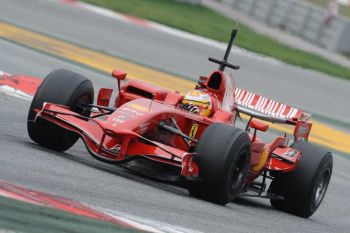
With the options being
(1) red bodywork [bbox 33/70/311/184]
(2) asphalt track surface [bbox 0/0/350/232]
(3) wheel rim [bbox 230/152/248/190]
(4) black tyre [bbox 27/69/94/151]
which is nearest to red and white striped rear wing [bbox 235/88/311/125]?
(1) red bodywork [bbox 33/70/311/184]

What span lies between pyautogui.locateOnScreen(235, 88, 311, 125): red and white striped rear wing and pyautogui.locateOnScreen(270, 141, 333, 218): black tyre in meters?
0.41

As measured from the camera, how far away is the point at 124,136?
9.10 metres

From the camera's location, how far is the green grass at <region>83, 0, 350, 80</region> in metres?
23.4

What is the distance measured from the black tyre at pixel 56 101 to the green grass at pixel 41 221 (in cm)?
303

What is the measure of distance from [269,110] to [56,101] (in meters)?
2.82

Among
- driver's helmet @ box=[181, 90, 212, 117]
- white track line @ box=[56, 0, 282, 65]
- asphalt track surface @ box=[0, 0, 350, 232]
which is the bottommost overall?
asphalt track surface @ box=[0, 0, 350, 232]

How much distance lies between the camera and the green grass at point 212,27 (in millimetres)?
23359

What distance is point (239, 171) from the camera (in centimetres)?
949

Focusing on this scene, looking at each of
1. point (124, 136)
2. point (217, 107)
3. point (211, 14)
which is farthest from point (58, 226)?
point (211, 14)

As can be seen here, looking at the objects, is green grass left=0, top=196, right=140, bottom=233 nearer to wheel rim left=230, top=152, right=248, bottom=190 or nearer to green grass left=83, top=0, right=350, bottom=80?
wheel rim left=230, top=152, right=248, bottom=190

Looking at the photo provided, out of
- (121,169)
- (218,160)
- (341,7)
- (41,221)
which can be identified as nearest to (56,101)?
(121,169)

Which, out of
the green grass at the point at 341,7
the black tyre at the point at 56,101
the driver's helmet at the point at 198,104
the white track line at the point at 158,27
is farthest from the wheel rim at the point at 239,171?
the green grass at the point at 341,7

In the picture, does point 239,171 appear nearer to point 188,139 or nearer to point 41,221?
point 188,139

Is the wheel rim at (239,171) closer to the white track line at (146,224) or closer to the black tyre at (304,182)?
the black tyre at (304,182)
